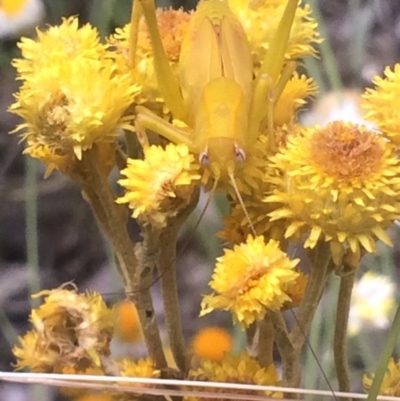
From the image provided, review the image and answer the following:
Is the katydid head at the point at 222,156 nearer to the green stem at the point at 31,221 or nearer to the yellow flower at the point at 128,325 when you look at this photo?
the yellow flower at the point at 128,325

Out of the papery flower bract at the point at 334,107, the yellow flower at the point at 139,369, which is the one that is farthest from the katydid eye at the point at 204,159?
the papery flower bract at the point at 334,107

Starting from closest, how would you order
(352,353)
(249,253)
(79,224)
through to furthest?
(249,253), (352,353), (79,224)

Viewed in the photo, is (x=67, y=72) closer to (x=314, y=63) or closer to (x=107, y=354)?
(x=107, y=354)

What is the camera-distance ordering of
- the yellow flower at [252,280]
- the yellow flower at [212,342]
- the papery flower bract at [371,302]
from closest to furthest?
1. the yellow flower at [252,280]
2. the yellow flower at [212,342]
3. the papery flower bract at [371,302]

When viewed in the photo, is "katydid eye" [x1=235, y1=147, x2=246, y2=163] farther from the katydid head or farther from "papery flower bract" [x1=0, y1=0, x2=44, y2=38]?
"papery flower bract" [x1=0, y1=0, x2=44, y2=38]

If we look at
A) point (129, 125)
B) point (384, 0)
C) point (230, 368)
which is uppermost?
point (384, 0)

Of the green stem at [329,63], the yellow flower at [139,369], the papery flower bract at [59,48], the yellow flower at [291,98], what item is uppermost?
the green stem at [329,63]

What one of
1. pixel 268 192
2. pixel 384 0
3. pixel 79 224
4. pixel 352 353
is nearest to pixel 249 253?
pixel 268 192

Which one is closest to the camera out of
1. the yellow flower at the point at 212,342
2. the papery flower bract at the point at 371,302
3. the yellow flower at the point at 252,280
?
the yellow flower at the point at 252,280
